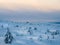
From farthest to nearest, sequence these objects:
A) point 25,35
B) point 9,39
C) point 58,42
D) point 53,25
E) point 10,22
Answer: point 53,25 < point 10,22 < point 25,35 < point 58,42 < point 9,39

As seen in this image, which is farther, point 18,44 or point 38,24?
point 38,24

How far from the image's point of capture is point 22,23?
62344 mm

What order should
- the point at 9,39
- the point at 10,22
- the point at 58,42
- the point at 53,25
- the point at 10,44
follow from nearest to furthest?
1. the point at 10,44
2. the point at 9,39
3. the point at 58,42
4. the point at 10,22
5. the point at 53,25

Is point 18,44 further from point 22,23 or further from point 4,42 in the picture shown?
point 22,23

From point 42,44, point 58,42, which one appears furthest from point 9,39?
point 58,42

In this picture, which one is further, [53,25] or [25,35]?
[53,25]

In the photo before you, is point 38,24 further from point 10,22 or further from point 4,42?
point 4,42

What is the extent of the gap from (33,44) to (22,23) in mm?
24982

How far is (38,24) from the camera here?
2511 inches

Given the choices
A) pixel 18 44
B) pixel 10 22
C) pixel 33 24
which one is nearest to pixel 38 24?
pixel 33 24

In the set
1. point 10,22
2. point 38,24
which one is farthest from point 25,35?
point 38,24

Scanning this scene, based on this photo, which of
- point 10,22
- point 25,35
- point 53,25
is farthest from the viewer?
point 53,25

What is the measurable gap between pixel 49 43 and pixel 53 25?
24.9 m

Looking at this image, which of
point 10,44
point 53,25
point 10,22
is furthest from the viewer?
point 53,25
